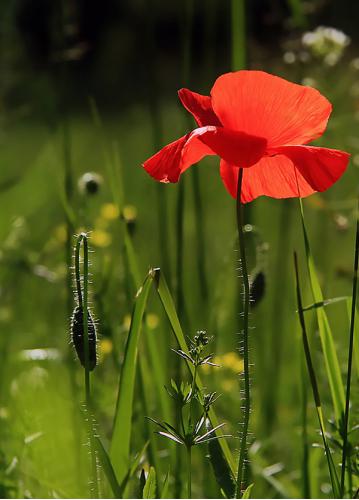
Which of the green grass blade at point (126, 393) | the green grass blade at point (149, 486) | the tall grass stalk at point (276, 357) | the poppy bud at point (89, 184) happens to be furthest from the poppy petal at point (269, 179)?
the tall grass stalk at point (276, 357)

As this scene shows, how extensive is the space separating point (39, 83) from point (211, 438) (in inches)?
47.2

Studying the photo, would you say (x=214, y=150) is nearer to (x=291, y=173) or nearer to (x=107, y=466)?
(x=291, y=173)

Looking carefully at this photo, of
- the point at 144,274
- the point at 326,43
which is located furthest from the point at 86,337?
the point at 144,274

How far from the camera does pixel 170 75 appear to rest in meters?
5.94

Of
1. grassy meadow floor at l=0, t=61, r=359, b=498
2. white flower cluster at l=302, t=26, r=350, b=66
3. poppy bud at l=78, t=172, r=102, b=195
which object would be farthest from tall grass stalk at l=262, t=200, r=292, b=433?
poppy bud at l=78, t=172, r=102, b=195

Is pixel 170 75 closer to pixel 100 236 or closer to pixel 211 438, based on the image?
pixel 100 236

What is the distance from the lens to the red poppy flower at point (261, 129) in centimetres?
72

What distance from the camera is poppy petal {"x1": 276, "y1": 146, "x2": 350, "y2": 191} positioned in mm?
737

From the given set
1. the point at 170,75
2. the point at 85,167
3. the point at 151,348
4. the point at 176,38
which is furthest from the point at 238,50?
the point at 176,38

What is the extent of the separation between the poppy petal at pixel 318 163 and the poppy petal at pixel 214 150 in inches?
1.1

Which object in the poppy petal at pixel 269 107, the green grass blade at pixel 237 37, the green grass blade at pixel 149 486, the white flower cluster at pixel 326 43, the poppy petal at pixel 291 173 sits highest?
the white flower cluster at pixel 326 43

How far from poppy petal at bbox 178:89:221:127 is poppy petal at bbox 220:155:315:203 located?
0.16ft

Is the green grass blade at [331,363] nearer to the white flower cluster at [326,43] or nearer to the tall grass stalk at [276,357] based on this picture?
the tall grass stalk at [276,357]

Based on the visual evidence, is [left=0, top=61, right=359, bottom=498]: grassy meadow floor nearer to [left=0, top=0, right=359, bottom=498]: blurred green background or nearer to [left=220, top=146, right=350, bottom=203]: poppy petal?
[left=0, top=0, right=359, bottom=498]: blurred green background
